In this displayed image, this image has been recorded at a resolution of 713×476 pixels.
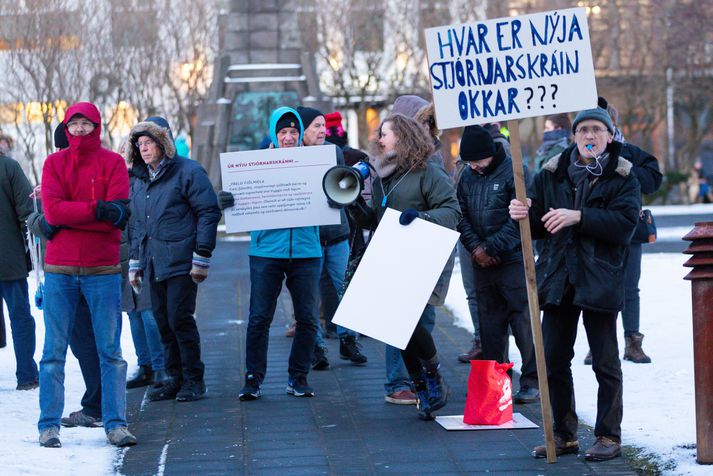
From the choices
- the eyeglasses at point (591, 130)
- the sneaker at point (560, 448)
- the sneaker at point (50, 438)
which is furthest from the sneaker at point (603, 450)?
the sneaker at point (50, 438)

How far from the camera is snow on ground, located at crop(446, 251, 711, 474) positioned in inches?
292

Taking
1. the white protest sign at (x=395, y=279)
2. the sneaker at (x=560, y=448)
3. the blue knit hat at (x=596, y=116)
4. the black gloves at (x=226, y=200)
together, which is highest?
the blue knit hat at (x=596, y=116)

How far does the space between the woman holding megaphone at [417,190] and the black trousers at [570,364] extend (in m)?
1.21

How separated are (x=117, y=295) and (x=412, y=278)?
1.74m

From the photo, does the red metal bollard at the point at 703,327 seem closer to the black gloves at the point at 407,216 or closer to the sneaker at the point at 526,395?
the black gloves at the point at 407,216

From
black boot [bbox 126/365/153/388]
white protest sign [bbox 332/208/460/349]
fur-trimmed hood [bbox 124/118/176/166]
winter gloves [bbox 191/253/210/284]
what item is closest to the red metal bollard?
white protest sign [bbox 332/208/460/349]

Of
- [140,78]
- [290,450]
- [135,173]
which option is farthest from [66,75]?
[290,450]

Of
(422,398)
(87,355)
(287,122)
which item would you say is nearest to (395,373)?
(422,398)

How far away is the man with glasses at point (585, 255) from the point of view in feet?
23.1

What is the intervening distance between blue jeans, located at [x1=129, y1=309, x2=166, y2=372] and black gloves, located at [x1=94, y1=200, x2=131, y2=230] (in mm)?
2198

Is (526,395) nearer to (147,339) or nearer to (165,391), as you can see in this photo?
(165,391)

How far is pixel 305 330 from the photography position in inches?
368

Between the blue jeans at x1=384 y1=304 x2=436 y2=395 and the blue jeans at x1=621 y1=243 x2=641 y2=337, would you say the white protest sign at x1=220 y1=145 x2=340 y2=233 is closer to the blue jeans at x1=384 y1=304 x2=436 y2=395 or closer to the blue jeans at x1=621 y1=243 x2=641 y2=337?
the blue jeans at x1=384 y1=304 x2=436 y2=395

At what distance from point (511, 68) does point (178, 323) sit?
10.7 ft
